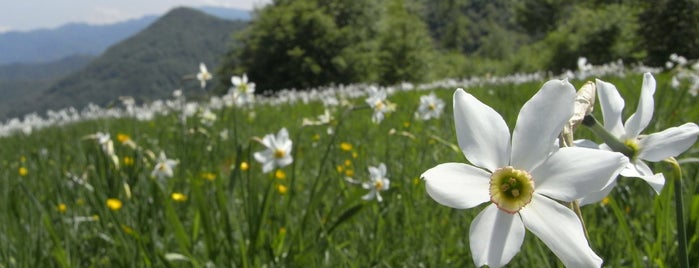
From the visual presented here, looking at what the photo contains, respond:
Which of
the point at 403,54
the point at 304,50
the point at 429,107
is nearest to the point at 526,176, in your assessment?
the point at 429,107

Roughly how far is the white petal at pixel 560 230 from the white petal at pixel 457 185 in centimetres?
5

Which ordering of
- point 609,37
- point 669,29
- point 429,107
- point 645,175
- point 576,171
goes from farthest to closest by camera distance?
point 609,37 < point 669,29 < point 429,107 < point 645,175 < point 576,171

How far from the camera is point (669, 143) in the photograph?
69 centimetres

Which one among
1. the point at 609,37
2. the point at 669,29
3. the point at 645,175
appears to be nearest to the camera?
the point at 645,175

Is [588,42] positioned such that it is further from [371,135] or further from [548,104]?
[548,104]

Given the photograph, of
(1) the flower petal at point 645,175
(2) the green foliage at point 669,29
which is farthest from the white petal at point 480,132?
(2) the green foliage at point 669,29

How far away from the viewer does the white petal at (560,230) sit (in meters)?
0.58

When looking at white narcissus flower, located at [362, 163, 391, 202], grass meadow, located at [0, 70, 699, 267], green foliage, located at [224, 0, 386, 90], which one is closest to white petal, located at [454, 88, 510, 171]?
grass meadow, located at [0, 70, 699, 267]

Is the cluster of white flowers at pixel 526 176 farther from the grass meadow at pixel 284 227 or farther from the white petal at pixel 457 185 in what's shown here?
the grass meadow at pixel 284 227

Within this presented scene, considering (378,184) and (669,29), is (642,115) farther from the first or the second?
(669,29)

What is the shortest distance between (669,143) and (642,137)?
6 cm

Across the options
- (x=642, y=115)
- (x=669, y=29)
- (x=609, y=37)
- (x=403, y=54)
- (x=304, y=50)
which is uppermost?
(x=642, y=115)

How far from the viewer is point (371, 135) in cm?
513

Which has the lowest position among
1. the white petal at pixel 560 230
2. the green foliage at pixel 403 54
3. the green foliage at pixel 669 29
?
the green foliage at pixel 403 54
